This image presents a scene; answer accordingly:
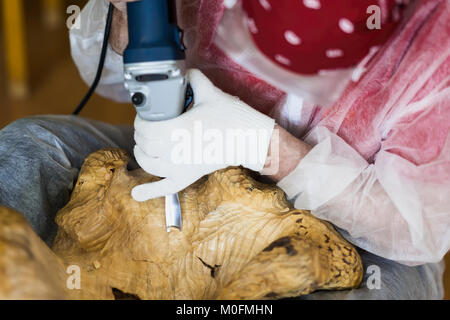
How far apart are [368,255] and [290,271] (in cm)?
22

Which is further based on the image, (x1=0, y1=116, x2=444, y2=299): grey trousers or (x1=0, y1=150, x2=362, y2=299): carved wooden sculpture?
(x1=0, y1=116, x2=444, y2=299): grey trousers

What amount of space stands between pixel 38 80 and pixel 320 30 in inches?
82.6

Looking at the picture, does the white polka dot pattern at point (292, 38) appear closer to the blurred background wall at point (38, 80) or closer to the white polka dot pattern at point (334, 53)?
the white polka dot pattern at point (334, 53)

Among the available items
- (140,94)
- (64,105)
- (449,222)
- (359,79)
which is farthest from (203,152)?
(64,105)

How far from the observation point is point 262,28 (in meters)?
0.80

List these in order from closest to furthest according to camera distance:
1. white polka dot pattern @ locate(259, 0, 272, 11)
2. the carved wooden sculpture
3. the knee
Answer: the carved wooden sculpture
white polka dot pattern @ locate(259, 0, 272, 11)
the knee

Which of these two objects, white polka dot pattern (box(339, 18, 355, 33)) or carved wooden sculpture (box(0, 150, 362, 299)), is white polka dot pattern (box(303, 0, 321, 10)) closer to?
white polka dot pattern (box(339, 18, 355, 33))

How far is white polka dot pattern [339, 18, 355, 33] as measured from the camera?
73 cm

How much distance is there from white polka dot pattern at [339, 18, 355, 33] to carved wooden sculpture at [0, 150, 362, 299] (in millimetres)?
227

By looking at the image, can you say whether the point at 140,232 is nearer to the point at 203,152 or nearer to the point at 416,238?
the point at 203,152

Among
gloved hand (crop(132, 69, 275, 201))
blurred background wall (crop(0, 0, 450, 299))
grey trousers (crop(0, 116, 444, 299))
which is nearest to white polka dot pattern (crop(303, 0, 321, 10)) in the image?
gloved hand (crop(132, 69, 275, 201))

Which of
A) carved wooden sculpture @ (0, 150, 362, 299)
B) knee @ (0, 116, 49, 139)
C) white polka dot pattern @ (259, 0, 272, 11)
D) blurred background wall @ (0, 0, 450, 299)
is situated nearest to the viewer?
carved wooden sculpture @ (0, 150, 362, 299)

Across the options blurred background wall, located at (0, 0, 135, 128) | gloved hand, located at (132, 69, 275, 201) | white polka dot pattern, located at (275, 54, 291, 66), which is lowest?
blurred background wall, located at (0, 0, 135, 128)
